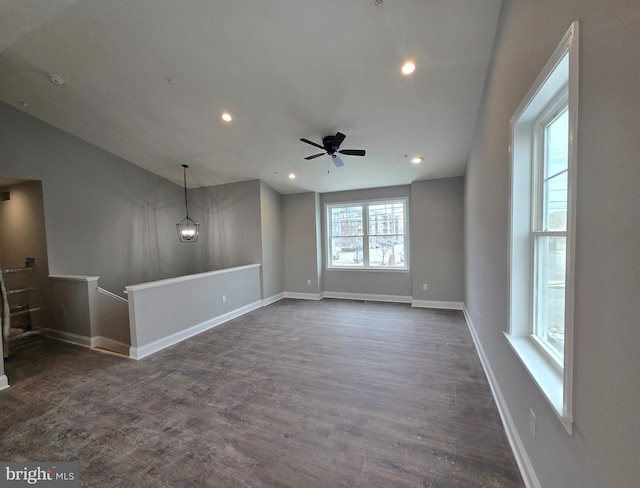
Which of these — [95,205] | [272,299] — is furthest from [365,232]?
[95,205]

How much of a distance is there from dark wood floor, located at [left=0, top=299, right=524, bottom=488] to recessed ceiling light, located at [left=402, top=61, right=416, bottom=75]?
10.6 ft

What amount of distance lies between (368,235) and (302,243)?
Result: 164 centimetres

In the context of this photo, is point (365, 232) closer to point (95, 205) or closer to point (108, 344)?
point (108, 344)

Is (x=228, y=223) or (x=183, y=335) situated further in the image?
(x=228, y=223)

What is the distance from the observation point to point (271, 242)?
20.2ft

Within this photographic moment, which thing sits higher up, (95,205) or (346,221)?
(95,205)

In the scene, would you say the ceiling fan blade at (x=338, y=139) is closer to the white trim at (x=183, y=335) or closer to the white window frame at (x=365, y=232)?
the white window frame at (x=365, y=232)

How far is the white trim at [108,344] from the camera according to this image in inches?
154

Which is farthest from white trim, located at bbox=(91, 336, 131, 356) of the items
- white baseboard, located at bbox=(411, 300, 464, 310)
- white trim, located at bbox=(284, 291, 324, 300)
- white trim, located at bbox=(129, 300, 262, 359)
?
white baseboard, located at bbox=(411, 300, 464, 310)

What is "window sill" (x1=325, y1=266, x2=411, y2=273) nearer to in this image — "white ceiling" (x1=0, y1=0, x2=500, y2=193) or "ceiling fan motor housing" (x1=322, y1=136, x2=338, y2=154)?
"white ceiling" (x1=0, y1=0, x2=500, y2=193)

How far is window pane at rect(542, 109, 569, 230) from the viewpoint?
4.81ft

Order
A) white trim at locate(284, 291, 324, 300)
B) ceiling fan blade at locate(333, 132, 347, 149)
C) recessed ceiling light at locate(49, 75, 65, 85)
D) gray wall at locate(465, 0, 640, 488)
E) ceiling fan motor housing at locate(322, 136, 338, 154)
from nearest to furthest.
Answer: gray wall at locate(465, 0, 640, 488) < recessed ceiling light at locate(49, 75, 65, 85) < ceiling fan blade at locate(333, 132, 347, 149) < ceiling fan motor housing at locate(322, 136, 338, 154) < white trim at locate(284, 291, 324, 300)

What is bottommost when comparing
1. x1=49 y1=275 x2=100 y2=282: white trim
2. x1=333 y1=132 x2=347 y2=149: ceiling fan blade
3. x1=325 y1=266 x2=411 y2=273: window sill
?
x1=325 y1=266 x2=411 y2=273: window sill

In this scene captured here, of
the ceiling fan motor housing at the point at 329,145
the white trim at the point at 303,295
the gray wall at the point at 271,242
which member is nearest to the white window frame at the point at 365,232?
the white trim at the point at 303,295
